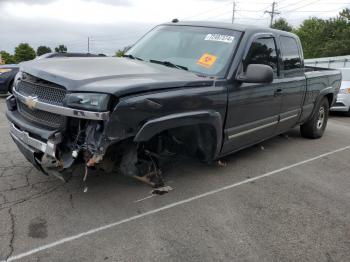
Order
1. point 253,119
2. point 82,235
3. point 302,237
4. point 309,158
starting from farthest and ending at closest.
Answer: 1. point 309,158
2. point 253,119
3. point 302,237
4. point 82,235

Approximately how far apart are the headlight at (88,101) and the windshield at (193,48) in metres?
1.55

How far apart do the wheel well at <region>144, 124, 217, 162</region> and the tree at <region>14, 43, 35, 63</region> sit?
191ft

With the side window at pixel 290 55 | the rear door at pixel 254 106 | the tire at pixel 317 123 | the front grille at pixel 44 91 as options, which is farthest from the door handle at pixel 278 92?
the front grille at pixel 44 91

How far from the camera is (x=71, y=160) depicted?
3379 millimetres

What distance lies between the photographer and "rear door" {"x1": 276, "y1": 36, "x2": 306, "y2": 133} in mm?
5643

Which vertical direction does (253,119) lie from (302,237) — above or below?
above

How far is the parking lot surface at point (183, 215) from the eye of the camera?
10.2 feet

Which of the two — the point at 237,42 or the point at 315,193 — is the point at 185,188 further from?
the point at 237,42

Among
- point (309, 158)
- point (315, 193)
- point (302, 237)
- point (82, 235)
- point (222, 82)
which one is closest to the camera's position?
point (82, 235)

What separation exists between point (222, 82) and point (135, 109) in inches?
53.1

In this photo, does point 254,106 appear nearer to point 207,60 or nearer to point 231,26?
point 207,60

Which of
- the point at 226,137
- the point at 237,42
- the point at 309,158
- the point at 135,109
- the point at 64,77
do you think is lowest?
the point at 309,158

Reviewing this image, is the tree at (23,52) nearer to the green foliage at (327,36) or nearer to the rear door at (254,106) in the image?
the green foliage at (327,36)

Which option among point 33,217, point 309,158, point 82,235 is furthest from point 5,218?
point 309,158
